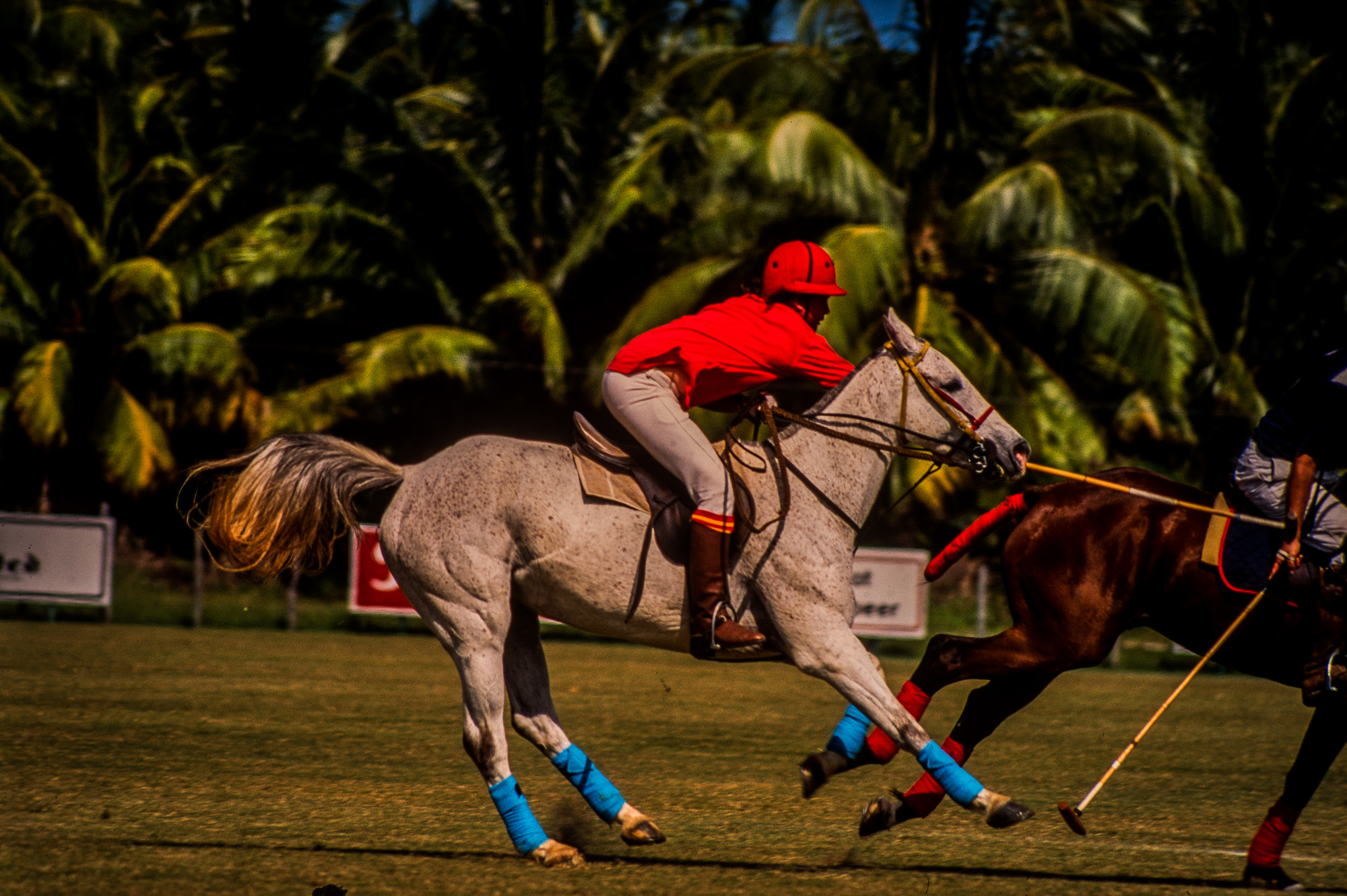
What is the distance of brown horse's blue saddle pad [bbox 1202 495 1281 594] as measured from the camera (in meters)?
5.88

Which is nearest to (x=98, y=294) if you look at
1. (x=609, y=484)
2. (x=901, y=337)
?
(x=609, y=484)

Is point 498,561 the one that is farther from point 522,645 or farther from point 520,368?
point 520,368

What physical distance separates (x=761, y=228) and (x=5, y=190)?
1089 centimetres

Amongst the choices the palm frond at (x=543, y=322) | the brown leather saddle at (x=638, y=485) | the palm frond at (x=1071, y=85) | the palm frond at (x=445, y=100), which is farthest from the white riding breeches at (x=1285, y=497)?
the palm frond at (x=445, y=100)

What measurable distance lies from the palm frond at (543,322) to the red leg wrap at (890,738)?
1313 centimetres

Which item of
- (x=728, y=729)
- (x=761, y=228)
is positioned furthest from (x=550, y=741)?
(x=761, y=228)

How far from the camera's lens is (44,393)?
19.4 metres

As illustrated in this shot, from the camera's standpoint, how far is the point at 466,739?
560 centimetres

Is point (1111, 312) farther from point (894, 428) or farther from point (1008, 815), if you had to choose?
point (1008, 815)

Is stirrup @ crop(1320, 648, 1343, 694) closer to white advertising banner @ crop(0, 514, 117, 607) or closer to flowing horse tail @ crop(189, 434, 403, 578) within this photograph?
flowing horse tail @ crop(189, 434, 403, 578)

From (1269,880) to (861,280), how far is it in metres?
12.5

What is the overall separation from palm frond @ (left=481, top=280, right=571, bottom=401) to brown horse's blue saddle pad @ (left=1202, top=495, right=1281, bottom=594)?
13.4 meters

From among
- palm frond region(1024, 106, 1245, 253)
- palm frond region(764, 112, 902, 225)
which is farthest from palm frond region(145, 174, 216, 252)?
palm frond region(1024, 106, 1245, 253)

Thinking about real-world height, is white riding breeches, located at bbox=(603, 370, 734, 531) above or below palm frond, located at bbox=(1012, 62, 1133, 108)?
below
